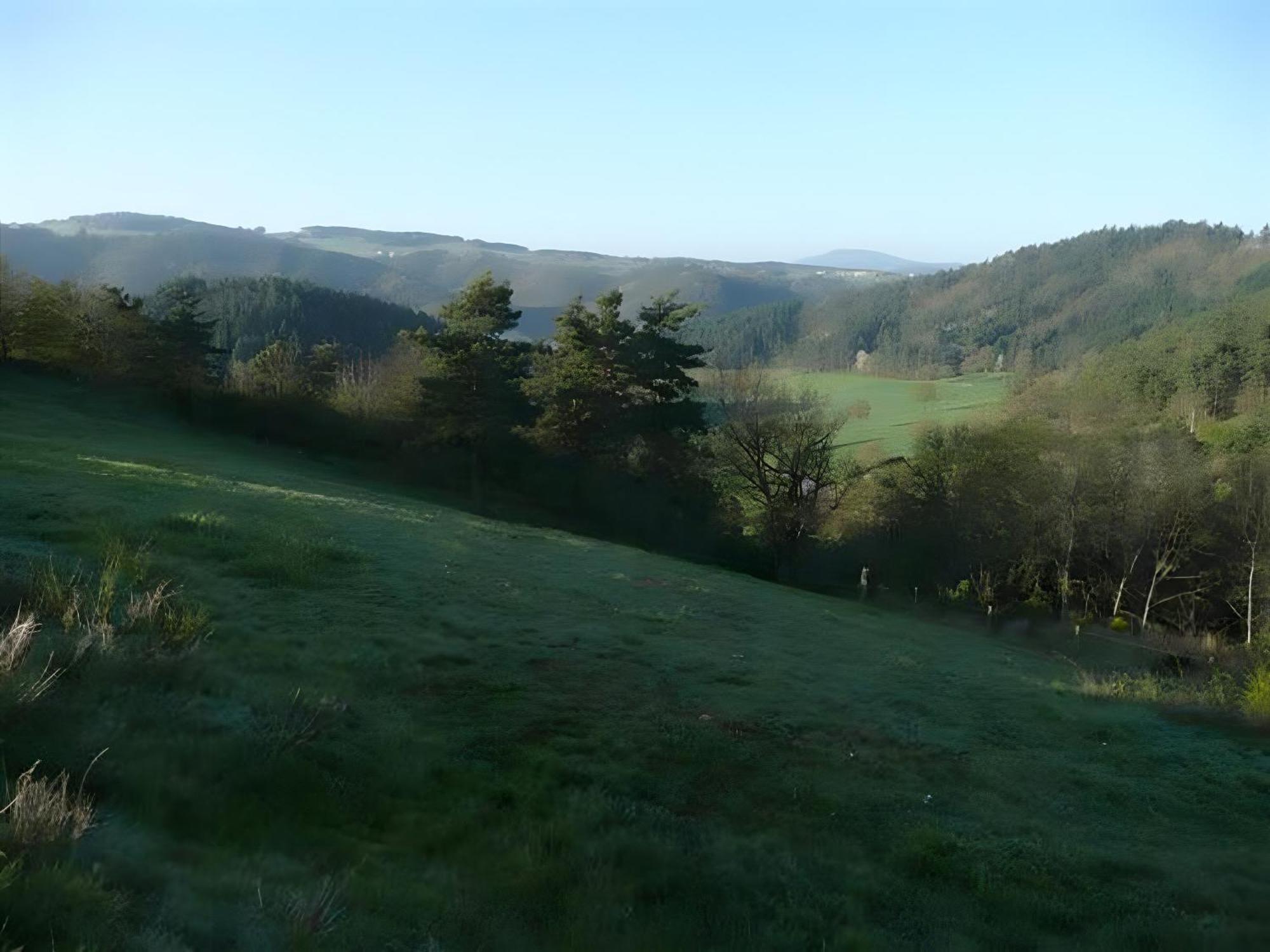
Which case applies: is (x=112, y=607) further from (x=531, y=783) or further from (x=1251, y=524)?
(x=1251, y=524)

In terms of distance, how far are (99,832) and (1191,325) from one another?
8815 cm

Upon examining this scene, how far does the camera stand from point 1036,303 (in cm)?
11794

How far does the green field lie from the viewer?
163 feet

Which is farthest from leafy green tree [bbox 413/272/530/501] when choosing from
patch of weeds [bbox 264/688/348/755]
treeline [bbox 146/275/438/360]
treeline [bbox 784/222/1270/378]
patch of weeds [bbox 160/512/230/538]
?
treeline [bbox 146/275/438/360]

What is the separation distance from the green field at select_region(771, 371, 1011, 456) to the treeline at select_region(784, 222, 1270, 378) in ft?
17.2

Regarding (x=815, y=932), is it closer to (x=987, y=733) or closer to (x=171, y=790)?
(x=171, y=790)

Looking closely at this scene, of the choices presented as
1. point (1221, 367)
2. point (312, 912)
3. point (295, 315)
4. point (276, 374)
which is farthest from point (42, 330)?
point (1221, 367)

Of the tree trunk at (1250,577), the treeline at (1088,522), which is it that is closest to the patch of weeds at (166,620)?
the treeline at (1088,522)

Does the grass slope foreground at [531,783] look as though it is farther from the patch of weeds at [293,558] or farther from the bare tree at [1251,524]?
the bare tree at [1251,524]

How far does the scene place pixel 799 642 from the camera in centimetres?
1404

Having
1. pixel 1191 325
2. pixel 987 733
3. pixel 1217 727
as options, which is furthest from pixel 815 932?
pixel 1191 325

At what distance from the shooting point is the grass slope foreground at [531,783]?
4594 mm

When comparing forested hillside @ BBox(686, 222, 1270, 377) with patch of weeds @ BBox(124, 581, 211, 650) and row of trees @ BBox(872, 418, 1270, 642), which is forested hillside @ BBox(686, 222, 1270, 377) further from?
patch of weeds @ BBox(124, 581, 211, 650)

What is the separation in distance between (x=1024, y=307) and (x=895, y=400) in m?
62.0
